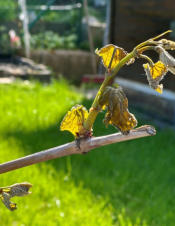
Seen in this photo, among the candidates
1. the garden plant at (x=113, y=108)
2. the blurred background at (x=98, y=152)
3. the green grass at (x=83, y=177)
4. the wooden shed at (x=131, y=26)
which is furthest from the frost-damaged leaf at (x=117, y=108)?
the wooden shed at (x=131, y=26)

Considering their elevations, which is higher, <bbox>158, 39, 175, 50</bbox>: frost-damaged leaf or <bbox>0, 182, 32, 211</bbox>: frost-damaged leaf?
<bbox>158, 39, 175, 50</bbox>: frost-damaged leaf

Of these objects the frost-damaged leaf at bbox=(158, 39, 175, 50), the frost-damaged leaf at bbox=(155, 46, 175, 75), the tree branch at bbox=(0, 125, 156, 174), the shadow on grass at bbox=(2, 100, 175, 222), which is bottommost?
the shadow on grass at bbox=(2, 100, 175, 222)

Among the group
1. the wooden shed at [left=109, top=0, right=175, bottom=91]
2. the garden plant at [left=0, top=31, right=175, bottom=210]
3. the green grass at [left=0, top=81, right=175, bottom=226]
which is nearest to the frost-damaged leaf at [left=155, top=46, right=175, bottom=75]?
the garden plant at [left=0, top=31, right=175, bottom=210]

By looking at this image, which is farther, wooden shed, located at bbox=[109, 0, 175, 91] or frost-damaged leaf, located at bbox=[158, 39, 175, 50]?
wooden shed, located at bbox=[109, 0, 175, 91]

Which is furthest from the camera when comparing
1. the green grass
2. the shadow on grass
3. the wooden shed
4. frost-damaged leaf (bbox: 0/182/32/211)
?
the wooden shed

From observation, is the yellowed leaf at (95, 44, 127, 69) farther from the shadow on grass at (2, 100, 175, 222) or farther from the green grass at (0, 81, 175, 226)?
the shadow on grass at (2, 100, 175, 222)

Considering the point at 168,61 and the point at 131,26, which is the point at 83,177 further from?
the point at 131,26

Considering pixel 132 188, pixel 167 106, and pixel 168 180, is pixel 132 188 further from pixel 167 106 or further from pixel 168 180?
pixel 167 106

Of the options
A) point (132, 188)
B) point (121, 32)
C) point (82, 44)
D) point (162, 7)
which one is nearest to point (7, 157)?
point (132, 188)

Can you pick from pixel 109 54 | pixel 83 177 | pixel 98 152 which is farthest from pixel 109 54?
pixel 98 152

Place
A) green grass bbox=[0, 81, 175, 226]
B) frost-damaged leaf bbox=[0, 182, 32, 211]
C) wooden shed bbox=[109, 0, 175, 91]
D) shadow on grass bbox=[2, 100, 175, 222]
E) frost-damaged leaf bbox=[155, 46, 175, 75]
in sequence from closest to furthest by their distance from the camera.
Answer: frost-damaged leaf bbox=[155, 46, 175, 75], frost-damaged leaf bbox=[0, 182, 32, 211], green grass bbox=[0, 81, 175, 226], shadow on grass bbox=[2, 100, 175, 222], wooden shed bbox=[109, 0, 175, 91]
